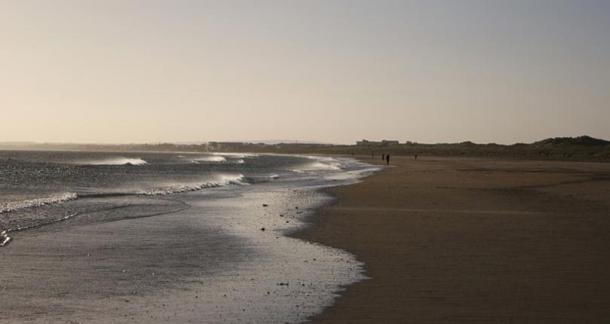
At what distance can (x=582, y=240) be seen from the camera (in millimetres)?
17062

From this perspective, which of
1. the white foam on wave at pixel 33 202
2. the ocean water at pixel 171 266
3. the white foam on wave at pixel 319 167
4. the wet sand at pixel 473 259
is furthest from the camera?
the white foam on wave at pixel 319 167

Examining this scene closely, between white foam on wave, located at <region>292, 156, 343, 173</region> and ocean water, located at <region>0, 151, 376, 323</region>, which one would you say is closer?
ocean water, located at <region>0, 151, 376, 323</region>

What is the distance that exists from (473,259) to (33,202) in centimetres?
2131

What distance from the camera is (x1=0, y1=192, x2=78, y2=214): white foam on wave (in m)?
26.7

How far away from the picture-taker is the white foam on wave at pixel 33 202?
26.7 meters

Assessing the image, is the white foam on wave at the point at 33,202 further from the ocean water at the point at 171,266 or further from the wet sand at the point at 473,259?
the wet sand at the point at 473,259

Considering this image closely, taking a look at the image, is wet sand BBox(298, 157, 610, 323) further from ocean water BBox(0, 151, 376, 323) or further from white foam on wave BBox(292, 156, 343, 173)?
white foam on wave BBox(292, 156, 343, 173)

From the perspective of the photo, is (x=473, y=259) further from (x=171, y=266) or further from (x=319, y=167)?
(x=319, y=167)

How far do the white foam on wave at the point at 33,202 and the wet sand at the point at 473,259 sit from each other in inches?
452

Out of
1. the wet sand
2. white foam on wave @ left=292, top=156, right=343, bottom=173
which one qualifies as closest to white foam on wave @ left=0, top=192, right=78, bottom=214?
the wet sand

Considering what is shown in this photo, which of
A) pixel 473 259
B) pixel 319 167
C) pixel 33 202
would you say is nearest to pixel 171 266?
pixel 473 259

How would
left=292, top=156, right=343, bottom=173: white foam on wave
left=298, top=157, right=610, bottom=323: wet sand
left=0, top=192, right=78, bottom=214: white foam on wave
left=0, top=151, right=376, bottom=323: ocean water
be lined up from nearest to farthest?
left=298, top=157, right=610, bottom=323: wet sand → left=0, top=151, right=376, bottom=323: ocean water → left=0, top=192, right=78, bottom=214: white foam on wave → left=292, top=156, right=343, bottom=173: white foam on wave

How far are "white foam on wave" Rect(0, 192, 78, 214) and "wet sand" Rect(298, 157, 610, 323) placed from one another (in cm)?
1148

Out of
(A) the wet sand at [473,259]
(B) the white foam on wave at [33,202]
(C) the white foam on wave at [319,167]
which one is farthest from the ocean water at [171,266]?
(C) the white foam on wave at [319,167]
